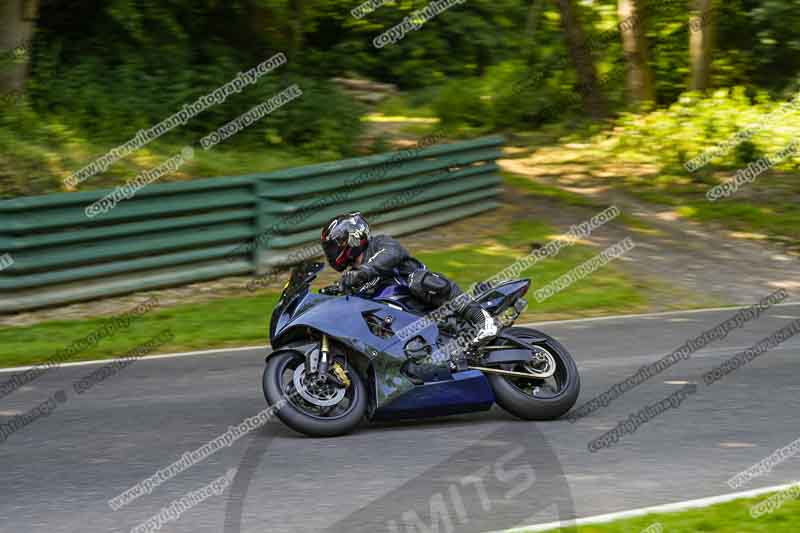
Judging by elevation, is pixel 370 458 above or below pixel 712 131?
above

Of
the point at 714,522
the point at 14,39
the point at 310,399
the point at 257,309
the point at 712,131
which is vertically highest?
the point at 714,522

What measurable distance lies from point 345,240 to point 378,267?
30cm

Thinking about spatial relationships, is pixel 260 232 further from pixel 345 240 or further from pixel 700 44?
pixel 700 44

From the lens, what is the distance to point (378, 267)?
7582 millimetres

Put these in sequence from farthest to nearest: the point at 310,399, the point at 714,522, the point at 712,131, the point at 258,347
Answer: the point at 712,131
the point at 258,347
the point at 310,399
the point at 714,522

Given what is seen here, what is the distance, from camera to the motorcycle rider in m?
7.54

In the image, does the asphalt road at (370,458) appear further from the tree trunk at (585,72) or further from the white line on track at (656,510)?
the tree trunk at (585,72)

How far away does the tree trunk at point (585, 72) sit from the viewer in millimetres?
22922

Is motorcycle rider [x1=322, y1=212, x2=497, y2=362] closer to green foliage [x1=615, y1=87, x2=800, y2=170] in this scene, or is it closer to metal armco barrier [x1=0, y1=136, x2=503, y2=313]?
metal armco barrier [x1=0, y1=136, x2=503, y2=313]

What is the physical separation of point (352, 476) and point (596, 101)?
17666mm

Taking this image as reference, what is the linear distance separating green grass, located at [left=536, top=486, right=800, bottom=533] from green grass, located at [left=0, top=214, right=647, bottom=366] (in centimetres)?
634

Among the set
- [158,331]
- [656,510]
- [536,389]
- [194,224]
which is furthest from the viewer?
[194,224]

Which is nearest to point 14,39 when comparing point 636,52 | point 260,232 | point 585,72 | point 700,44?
point 260,232

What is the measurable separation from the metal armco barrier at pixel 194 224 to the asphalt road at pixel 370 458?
2758mm
